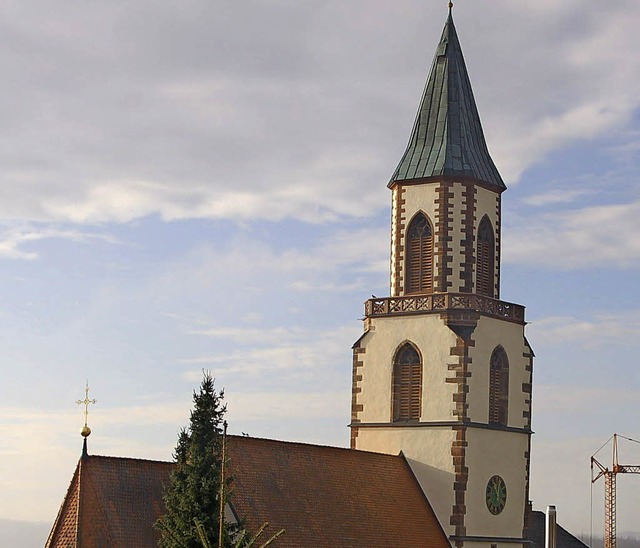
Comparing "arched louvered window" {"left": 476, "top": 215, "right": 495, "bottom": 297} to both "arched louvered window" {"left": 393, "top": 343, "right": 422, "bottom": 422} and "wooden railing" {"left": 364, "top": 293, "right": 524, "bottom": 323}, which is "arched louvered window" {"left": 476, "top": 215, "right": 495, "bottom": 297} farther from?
"arched louvered window" {"left": 393, "top": 343, "right": 422, "bottom": 422}

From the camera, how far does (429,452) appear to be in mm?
50156

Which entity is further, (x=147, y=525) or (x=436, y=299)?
(x=436, y=299)

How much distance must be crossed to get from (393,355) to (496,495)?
6.19m

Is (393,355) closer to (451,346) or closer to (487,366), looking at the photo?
(451,346)

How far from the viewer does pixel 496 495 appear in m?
51.0

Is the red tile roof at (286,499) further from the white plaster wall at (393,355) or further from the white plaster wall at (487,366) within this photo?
the white plaster wall at (487,366)

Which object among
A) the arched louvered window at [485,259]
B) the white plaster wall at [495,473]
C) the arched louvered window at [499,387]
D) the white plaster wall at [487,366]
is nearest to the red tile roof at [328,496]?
the white plaster wall at [495,473]

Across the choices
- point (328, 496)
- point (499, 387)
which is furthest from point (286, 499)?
point (499, 387)

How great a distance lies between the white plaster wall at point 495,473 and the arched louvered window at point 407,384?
229 cm

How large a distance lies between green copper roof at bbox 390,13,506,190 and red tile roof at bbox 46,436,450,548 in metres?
10.8

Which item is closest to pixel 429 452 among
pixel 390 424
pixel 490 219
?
pixel 390 424

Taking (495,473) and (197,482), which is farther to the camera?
(495,473)

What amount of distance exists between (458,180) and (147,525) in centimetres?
1961

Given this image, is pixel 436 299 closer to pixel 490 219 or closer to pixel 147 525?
pixel 490 219
